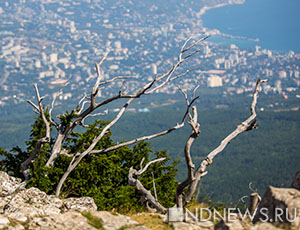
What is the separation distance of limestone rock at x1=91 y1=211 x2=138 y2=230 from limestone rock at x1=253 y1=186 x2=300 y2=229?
2711mm

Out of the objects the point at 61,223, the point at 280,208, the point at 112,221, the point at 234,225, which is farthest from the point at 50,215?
the point at 280,208

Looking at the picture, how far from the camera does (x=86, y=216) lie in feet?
31.1

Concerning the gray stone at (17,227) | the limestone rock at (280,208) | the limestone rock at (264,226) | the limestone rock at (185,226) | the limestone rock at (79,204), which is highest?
the limestone rock at (280,208)

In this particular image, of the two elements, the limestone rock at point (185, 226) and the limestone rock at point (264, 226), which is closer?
the limestone rock at point (264, 226)

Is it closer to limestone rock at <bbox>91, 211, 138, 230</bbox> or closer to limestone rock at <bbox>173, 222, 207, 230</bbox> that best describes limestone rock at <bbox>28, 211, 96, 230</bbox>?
limestone rock at <bbox>91, 211, 138, 230</bbox>

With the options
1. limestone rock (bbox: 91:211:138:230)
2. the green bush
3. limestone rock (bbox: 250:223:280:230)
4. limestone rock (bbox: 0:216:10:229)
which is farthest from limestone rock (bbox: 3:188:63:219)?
limestone rock (bbox: 250:223:280:230)

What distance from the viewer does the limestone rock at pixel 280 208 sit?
751cm

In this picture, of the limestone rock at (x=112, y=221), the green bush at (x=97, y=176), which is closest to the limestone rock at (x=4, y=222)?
the limestone rock at (x=112, y=221)

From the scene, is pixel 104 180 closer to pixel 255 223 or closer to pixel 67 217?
pixel 67 217

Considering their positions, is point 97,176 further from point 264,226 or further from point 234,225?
point 264,226

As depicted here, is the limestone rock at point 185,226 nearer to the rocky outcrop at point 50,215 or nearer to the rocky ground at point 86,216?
the rocky ground at point 86,216

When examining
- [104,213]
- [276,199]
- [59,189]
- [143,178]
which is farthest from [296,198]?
[143,178]

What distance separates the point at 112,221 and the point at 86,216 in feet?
1.78

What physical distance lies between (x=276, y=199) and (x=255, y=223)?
0.61 metres
